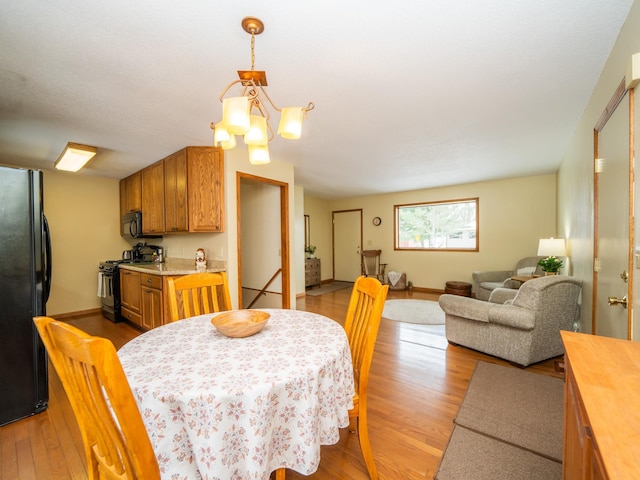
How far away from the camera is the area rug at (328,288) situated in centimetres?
591

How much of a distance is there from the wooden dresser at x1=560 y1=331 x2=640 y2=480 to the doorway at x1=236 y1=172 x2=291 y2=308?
3223mm

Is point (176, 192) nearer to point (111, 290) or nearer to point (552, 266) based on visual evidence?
point (111, 290)

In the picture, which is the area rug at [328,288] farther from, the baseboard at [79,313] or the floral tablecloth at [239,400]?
the floral tablecloth at [239,400]

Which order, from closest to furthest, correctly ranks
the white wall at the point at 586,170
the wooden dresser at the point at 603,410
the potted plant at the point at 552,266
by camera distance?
the wooden dresser at the point at 603,410, the white wall at the point at 586,170, the potted plant at the point at 552,266

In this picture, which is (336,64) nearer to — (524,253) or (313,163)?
(313,163)

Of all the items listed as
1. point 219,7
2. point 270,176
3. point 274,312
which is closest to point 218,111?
point 219,7

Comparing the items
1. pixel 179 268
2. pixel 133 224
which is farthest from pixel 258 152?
pixel 133 224

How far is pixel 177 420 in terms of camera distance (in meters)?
0.86

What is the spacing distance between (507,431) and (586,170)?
2378 millimetres

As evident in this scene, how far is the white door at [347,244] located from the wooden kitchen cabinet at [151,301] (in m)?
4.79

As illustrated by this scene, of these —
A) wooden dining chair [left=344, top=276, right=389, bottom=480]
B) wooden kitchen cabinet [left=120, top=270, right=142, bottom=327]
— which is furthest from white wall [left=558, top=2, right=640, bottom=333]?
wooden kitchen cabinet [left=120, top=270, right=142, bottom=327]

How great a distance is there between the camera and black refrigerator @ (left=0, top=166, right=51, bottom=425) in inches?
71.2

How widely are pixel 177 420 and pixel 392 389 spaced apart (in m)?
1.82

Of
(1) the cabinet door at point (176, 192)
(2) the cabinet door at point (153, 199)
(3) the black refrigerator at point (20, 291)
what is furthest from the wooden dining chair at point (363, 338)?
(2) the cabinet door at point (153, 199)
